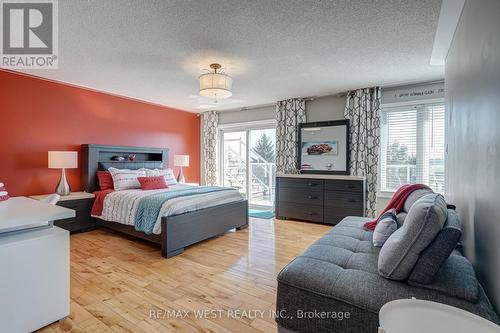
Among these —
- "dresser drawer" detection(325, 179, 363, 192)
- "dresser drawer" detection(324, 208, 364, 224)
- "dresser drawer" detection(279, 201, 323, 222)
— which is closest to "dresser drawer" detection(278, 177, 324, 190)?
"dresser drawer" detection(325, 179, 363, 192)

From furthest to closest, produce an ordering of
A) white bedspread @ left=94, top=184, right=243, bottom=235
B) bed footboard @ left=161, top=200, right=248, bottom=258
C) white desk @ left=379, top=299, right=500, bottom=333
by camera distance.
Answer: white bedspread @ left=94, top=184, right=243, bottom=235 → bed footboard @ left=161, top=200, right=248, bottom=258 → white desk @ left=379, top=299, right=500, bottom=333

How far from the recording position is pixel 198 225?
10.7 feet

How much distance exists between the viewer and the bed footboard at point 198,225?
291cm

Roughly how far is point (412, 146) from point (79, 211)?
17.8 ft

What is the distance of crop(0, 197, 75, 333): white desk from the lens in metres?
1.51

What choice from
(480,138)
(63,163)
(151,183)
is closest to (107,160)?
(63,163)

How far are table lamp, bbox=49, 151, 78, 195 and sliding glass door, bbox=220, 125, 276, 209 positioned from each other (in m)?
3.21

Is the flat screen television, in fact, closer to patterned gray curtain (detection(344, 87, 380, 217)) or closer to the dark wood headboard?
patterned gray curtain (detection(344, 87, 380, 217))

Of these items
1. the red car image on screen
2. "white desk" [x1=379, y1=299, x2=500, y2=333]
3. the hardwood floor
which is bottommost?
the hardwood floor

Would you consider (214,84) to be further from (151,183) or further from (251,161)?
(251,161)

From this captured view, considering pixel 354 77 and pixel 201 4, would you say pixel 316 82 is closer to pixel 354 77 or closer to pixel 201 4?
pixel 354 77

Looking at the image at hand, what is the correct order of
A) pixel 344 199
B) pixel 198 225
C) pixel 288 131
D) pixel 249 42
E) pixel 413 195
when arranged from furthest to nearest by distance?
pixel 288 131 → pixel 344 199 → pixel 198 225 → pixel 249 42 → pixel 413 195

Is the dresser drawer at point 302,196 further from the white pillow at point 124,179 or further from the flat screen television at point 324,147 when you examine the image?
the white pillow at point 124,179

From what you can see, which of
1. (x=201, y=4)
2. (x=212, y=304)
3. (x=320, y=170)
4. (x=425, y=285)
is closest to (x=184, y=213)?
(x=212, y=304)
